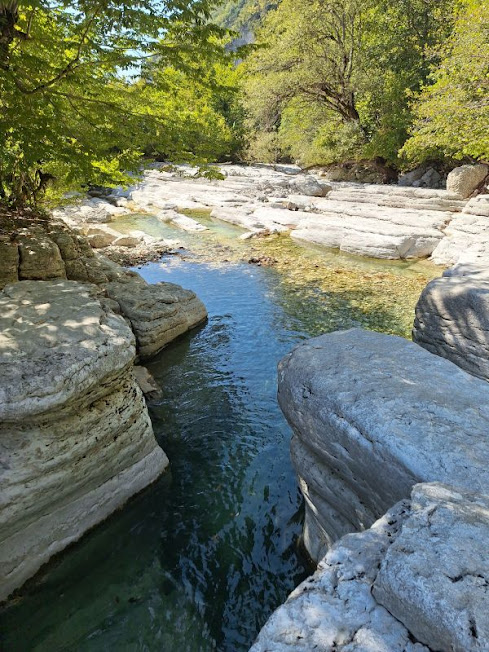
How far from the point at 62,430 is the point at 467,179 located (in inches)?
924

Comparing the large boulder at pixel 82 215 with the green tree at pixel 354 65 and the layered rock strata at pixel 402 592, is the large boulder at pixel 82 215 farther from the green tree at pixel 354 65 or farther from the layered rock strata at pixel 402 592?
the layered rock strata at pixel 402 592

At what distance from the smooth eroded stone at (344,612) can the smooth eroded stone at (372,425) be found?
0.78m

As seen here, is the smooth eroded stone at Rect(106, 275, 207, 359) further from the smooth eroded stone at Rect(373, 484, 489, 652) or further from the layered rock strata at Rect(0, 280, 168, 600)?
the smooth eroded stone at Rect(373, 484, 489, 652)

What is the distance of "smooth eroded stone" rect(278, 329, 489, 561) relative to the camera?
10.5 feet

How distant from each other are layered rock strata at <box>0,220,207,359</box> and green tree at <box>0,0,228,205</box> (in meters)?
1.95

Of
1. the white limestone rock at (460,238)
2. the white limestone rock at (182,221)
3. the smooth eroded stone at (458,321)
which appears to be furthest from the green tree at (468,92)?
the white limestone rock at (182,221)

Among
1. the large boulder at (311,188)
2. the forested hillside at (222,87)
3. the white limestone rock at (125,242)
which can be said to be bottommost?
the white limestone rock at (125,242)

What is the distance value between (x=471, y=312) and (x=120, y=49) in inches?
325

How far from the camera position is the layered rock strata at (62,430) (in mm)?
4227

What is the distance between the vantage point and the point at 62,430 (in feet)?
15.1

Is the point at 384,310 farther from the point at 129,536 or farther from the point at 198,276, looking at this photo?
the point at 129,536

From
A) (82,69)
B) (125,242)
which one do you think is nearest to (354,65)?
(125,242)

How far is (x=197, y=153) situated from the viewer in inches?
354

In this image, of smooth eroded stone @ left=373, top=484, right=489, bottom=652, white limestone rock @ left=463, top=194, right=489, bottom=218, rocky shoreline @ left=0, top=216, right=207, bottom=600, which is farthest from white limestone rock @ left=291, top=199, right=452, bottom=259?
smooth eroded stone @ left=373, top=484, right=489, bottom=652
